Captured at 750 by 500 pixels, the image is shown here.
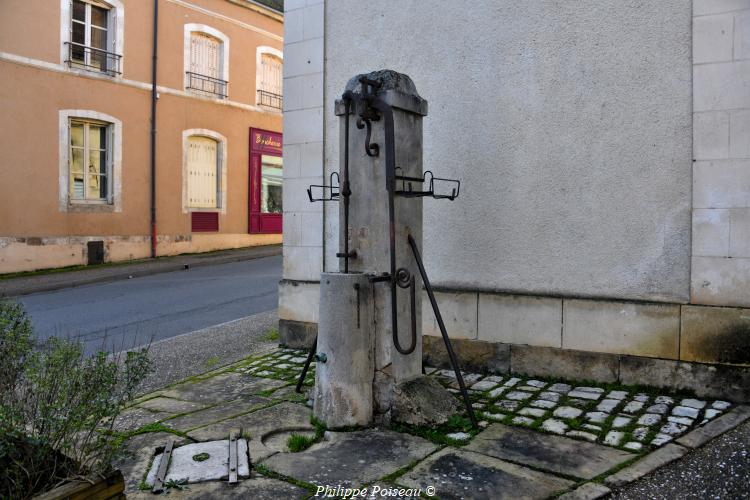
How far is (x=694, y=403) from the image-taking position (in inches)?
175

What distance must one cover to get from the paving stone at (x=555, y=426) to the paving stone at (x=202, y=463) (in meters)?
1.96

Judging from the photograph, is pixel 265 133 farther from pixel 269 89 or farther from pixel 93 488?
pixel 93 488

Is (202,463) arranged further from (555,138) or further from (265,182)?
(265,182)

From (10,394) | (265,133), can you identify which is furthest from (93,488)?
(265,133)

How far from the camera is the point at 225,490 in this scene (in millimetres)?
3148

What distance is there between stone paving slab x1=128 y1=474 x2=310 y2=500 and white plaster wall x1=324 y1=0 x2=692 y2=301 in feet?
9.55

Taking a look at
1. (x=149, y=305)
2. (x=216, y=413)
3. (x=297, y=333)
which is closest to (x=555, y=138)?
(x=297, y=333)

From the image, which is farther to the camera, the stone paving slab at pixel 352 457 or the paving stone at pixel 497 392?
the paving stone at pixel 497 392

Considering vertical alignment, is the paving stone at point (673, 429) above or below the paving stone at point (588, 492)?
above

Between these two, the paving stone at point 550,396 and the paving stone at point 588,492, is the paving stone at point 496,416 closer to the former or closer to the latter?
the paving stone at point 550,396

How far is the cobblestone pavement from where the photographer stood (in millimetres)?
3188

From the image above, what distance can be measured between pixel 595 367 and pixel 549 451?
5.21 ft

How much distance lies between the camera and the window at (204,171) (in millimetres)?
17000

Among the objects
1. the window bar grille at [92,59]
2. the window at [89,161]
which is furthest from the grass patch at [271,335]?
the window bar grille at [92,59]
